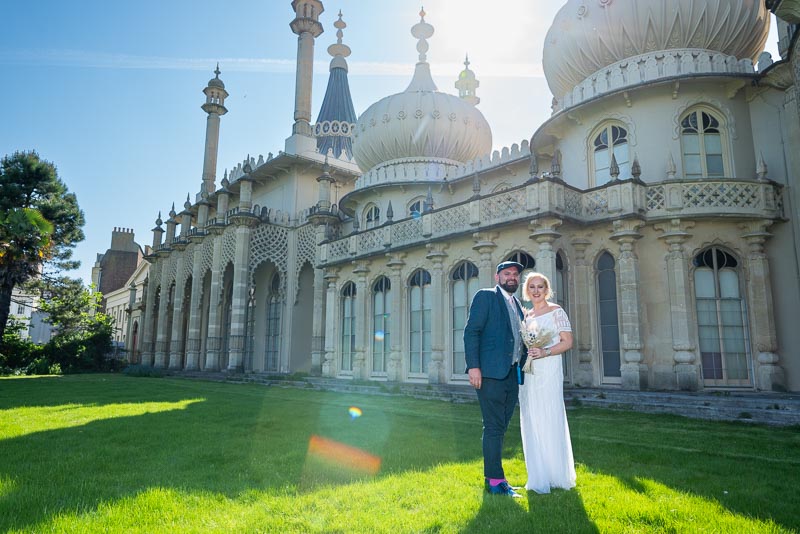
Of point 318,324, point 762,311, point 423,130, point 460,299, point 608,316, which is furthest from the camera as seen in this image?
point 318,324

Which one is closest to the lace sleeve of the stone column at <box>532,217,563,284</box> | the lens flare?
the lens flare

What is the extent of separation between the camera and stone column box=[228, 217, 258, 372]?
25.2 metres

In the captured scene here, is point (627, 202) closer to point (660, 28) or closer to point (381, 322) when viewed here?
point (660, 28)

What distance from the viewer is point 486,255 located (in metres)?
15.2

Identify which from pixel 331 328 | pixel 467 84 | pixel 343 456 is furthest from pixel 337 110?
pixel 343 456

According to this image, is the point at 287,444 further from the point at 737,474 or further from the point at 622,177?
the point at 622,177

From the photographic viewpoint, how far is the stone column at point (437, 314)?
16.2m

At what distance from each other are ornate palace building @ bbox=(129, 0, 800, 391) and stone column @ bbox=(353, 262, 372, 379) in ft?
0.18

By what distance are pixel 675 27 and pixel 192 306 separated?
25.8 meters

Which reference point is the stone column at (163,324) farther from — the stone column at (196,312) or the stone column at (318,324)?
the stone column at (318,324)

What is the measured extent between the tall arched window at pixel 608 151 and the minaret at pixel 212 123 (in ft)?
87.5

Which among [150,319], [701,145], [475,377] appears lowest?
[475,377]

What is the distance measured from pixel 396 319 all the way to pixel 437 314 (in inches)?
79.0

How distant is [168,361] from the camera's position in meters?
33.9
